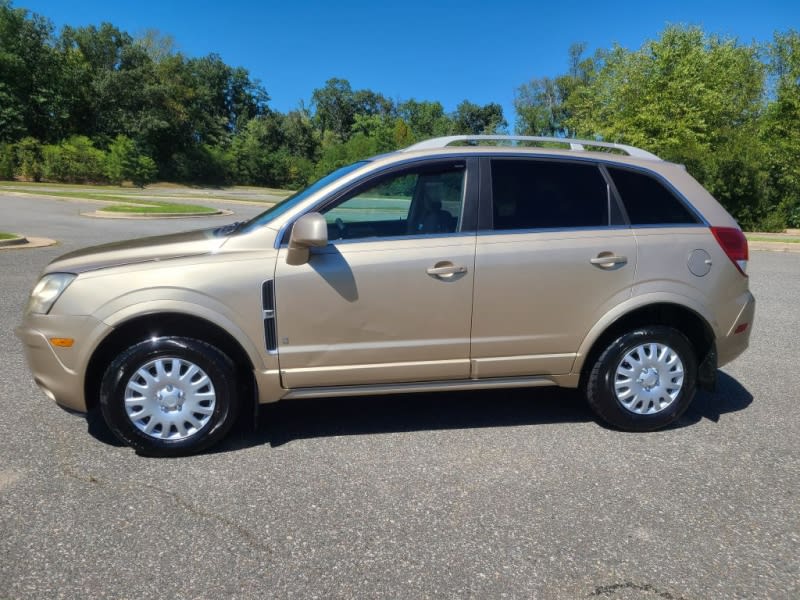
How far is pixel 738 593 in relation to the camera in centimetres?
247

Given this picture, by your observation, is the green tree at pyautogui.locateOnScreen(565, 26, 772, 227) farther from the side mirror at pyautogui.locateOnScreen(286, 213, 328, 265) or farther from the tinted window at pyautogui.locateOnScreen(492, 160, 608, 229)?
the side mirror at pyautogui.locateOnScreen(286, 213, 328, 265)

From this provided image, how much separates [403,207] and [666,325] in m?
1.95

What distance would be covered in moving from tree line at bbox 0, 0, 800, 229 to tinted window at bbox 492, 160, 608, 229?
17929 mm

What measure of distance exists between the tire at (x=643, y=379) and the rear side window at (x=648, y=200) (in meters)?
0.74

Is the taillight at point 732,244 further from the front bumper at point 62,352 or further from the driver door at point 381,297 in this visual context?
the front bumper at point 62,352

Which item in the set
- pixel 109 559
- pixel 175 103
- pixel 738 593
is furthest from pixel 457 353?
pixel 175 103

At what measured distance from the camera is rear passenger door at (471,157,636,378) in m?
3.80

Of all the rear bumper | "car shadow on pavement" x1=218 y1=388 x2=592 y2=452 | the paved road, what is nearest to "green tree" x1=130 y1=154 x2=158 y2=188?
the paved road

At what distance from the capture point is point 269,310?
11.7 ft

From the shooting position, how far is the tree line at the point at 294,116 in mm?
24453

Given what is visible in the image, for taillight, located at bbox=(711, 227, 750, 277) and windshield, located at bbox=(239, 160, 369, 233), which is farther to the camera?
taillight, located at bbox=(711, 227, 750, 277)

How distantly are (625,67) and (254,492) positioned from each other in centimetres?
3129

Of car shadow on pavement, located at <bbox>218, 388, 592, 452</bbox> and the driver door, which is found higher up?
the driver door

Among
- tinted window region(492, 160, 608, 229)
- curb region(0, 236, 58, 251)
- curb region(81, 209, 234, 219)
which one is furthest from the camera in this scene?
curb region(81, 209, 234, 219)
